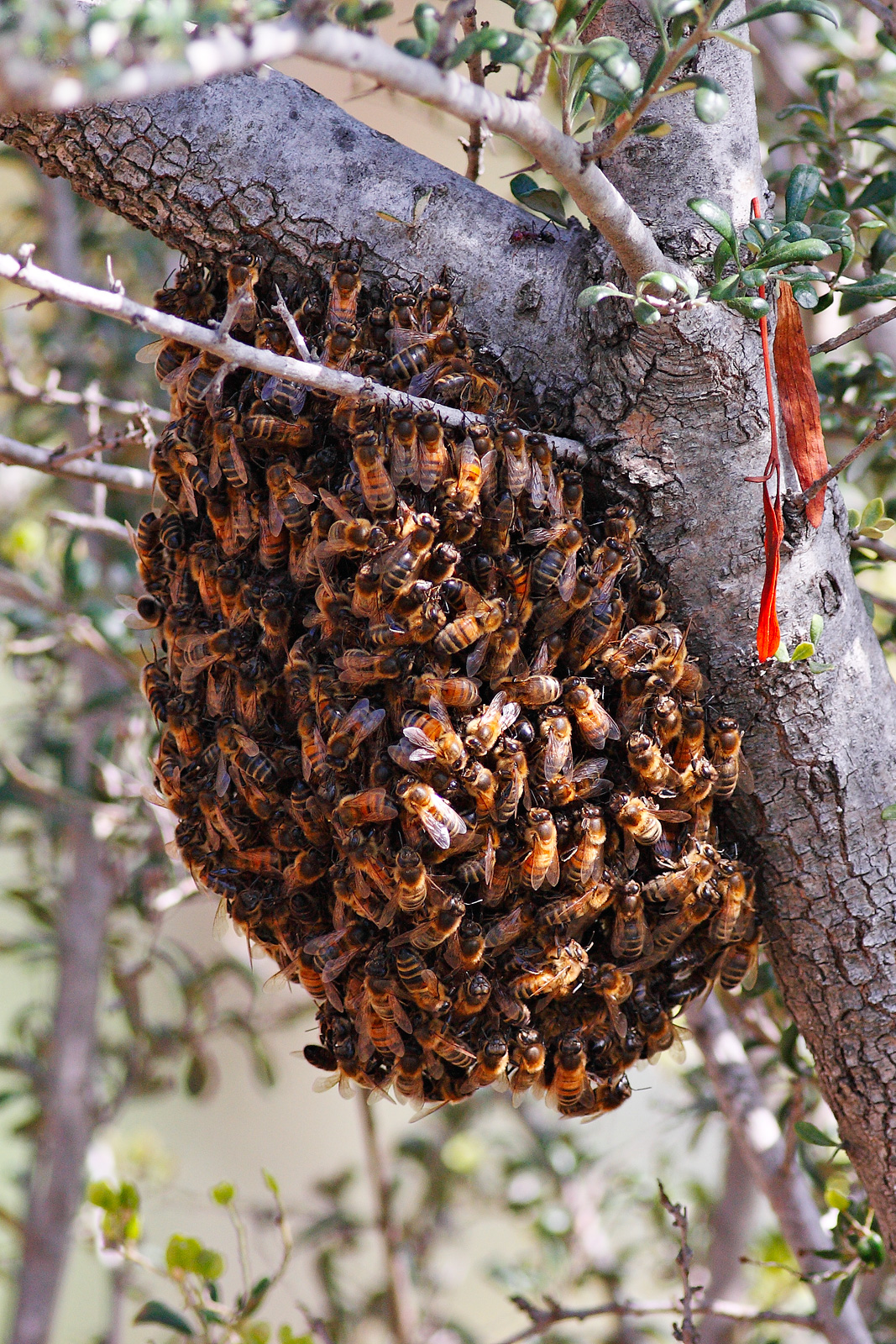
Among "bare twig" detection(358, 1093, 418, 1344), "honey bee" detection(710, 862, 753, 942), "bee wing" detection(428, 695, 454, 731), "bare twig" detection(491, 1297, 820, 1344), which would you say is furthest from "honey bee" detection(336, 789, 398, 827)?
"bare twig" detection(358, 1093, 418, 1344)

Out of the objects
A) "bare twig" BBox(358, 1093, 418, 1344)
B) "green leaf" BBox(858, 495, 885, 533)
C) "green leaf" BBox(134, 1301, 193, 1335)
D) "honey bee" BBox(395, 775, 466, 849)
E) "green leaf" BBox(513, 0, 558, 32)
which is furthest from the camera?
"bare twig" BBox(358, 1093, 418, 1344)

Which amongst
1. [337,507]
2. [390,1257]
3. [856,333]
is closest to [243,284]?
[337,507]

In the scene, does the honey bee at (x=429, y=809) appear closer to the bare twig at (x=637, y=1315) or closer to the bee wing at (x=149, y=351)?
the bee wing at (x=149, y=351)

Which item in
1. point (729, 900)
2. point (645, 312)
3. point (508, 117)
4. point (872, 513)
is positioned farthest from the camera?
point (872, 513)

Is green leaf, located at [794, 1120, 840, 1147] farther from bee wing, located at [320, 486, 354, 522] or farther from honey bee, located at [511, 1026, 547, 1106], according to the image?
bee wing, located at [320, 486, 354, 522]

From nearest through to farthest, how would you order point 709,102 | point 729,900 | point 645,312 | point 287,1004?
point 709,102 < point 645,312 < point 729,900 < point 287,1004

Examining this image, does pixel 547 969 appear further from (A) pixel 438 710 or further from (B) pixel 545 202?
(B) pixel 545 202

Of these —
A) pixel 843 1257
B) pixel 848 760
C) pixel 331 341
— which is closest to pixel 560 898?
pixel 848 760

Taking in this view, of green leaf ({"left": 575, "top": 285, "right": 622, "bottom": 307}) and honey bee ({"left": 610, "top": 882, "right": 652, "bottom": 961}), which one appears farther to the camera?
honey bee ({"left": 610, "top": 882, "right": 652, "bottom": 961})
